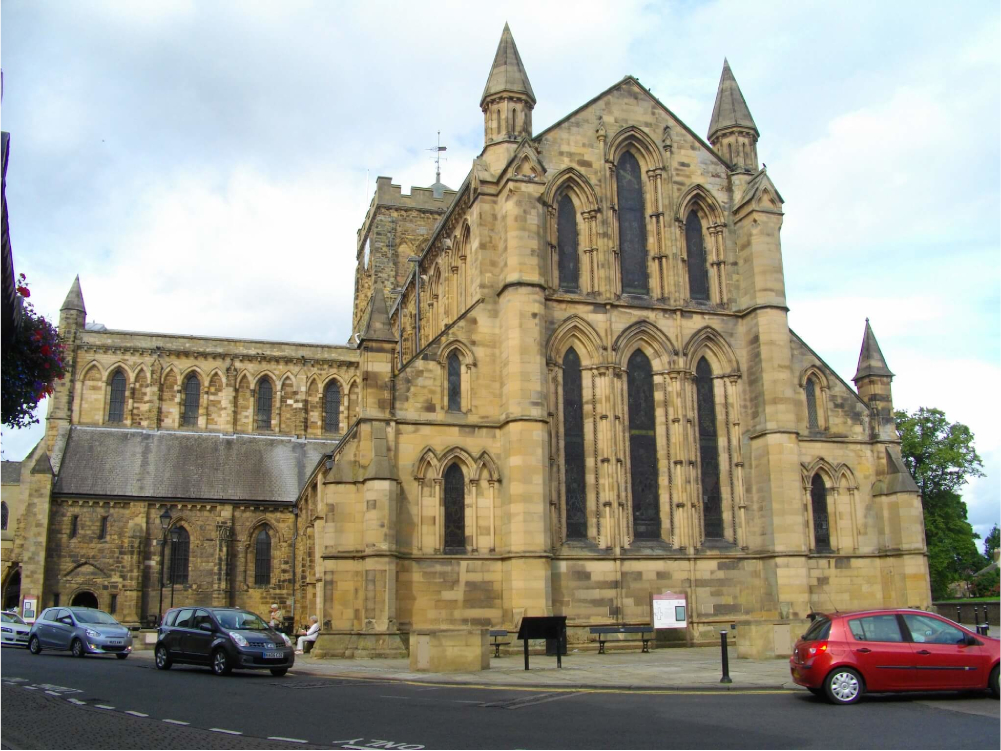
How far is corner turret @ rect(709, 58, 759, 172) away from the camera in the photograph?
30.6m

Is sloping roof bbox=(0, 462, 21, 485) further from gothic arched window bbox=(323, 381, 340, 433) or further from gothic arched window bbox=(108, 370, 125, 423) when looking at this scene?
gothic arched window bbox=(323, 381, 340, 433)

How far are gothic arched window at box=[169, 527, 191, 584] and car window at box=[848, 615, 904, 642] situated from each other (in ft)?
110

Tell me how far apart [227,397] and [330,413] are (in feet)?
16.9

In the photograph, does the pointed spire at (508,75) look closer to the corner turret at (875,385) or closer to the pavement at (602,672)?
the corner turret at (875,385)

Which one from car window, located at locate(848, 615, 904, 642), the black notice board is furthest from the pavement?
car window, located at locate(848, 615, 904, 642)

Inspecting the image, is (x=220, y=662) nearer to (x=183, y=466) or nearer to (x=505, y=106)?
(x=505, y=106)

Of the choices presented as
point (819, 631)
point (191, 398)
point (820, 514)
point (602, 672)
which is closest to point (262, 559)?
point (191, 398)

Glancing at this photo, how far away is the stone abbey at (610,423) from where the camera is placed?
993 inches

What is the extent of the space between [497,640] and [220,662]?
23.2ft

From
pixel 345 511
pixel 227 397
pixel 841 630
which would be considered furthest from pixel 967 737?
pixel 227 397

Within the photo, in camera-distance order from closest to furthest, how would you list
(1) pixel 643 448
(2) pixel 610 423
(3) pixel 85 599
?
(2) pixel 610 423 → (1) pixel 643 448 → (3) pixel 85 599

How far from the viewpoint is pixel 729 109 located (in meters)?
31.0

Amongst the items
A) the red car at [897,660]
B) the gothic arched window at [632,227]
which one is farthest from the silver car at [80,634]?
the red car at [897,660]

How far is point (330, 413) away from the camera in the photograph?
160 ft
